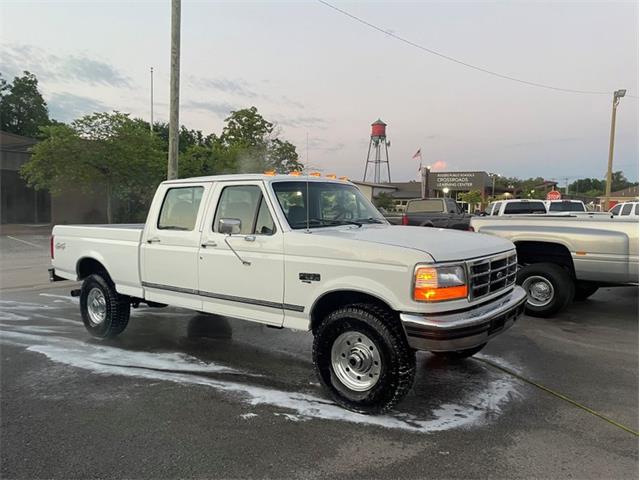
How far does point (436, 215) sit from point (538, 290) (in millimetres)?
9481

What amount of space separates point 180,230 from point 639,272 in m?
5.89

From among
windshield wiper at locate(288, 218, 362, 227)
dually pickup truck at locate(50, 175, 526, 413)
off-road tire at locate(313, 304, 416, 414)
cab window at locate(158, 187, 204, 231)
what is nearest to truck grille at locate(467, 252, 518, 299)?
dually pickup truck at locate(50, 175, 526, 413)

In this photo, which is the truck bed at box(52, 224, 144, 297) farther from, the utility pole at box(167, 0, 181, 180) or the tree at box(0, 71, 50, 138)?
the tree at box(0, 71, 50, 138)

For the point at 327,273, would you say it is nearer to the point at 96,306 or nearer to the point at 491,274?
the point at 491,274

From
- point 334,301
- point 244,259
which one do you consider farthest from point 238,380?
point 334,301

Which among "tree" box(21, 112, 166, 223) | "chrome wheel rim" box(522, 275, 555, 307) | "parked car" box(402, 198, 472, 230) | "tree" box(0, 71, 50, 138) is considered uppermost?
"tree" box(0, 71, 50, 138)

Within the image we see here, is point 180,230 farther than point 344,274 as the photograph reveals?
Yes

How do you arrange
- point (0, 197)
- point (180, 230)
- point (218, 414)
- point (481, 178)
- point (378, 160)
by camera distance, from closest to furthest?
1. point (218, 414)
2. point (180, 230)
3. point (0, 197)
4. point (481, 178)
5. point (378, 160)

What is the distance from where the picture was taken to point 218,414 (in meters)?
3.81

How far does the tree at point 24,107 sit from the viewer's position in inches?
1998

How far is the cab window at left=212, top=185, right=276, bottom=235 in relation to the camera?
4.49 metres

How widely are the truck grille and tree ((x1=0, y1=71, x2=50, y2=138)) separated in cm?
5708

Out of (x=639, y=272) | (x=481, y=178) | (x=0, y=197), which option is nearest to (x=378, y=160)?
(x=481, y=178)

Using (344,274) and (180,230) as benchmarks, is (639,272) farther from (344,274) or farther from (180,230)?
(180,230)
